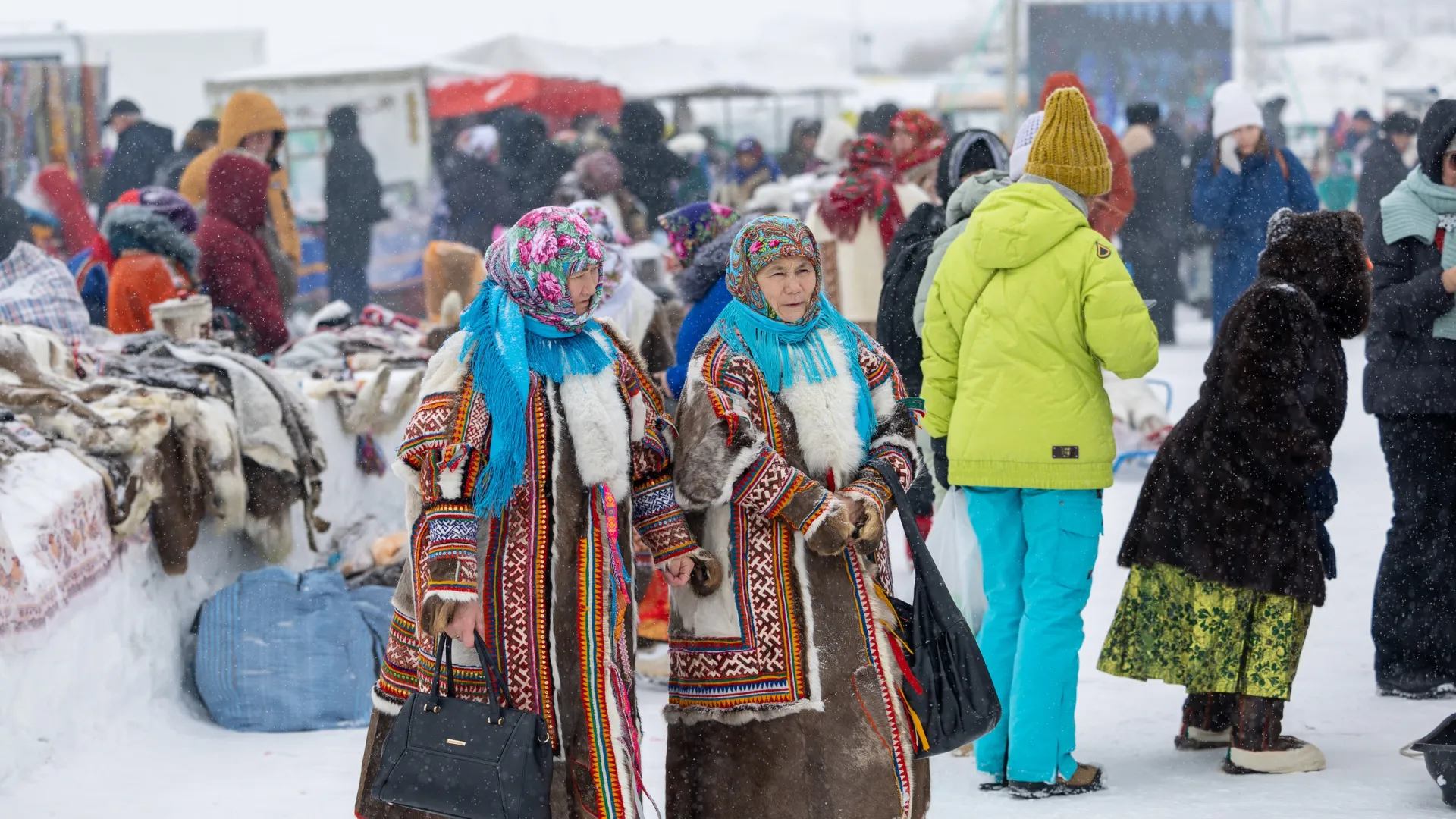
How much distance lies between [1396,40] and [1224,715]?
3549cm

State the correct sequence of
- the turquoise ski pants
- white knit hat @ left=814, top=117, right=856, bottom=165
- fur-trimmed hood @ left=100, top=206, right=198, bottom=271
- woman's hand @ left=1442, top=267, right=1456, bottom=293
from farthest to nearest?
white knit hat @ left=814, top=117, right=856, bottom=165, fur-trimmed hood @ left=100, top=206, right=198, bottom=271, woman's hand @ left=1442, top=267, right=1456, bottom=293, the turquoise ski pants

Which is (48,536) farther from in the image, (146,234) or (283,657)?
(146,234)

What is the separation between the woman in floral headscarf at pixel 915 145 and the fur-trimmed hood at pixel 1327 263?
3.20 m

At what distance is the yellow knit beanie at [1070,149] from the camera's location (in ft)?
13.7

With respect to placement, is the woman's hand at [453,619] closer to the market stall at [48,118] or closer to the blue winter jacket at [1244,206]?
the blue winter jacket at [1244,206]

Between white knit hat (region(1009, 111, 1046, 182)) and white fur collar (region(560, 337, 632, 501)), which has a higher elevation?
white knit hat (region(1009, 111, 1046, 182))

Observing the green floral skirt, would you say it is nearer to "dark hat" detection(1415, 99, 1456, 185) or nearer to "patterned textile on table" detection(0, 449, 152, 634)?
"dark hat" detection(1415, 99, 1456, 185)

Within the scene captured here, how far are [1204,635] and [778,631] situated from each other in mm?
1483

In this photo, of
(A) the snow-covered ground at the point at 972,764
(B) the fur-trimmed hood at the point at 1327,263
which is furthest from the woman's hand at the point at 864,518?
(B) the fur-trimmed hood at the point at 1327,263

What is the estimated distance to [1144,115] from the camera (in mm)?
12445

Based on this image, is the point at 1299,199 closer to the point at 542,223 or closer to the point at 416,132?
the point at 542,223

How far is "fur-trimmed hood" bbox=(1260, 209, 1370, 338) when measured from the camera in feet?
14.0

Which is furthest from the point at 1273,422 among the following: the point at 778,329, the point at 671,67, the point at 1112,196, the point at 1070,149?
the point at 671,67

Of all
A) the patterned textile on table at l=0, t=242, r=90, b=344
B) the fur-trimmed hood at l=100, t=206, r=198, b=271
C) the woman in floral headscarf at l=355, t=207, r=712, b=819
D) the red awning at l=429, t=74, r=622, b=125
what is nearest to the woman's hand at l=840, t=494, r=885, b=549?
the woman in floral headscarf at l=355, t=207, r=712, b=819
